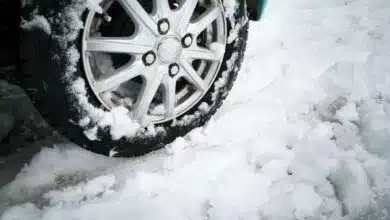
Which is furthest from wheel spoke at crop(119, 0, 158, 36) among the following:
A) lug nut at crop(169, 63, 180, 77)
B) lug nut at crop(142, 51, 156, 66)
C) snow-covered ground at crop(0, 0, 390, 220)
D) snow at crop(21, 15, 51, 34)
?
snow-covered ground at crop(0, 0, 390, 220)

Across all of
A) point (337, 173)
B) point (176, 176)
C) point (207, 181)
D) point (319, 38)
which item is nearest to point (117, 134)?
point (176, 176)

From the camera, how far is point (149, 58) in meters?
1.67

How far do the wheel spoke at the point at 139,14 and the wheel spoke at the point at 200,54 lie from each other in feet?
0.77

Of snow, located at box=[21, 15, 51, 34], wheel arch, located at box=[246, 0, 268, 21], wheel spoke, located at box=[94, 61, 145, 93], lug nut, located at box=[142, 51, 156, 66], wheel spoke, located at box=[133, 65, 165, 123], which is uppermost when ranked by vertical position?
snow, located at box=[21, 15, 51, 34]

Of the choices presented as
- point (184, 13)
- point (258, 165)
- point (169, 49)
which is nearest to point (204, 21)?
point (184, 13)

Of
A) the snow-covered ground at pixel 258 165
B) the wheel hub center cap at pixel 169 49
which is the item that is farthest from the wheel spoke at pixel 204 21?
the snow-covered ground at pixel 258 165

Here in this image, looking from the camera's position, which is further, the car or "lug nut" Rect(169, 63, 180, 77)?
"lug nut" Rect(169, 63, 180, 77)

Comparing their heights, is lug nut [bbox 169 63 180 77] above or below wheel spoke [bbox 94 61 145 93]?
below

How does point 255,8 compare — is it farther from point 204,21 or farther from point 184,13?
point 184,13

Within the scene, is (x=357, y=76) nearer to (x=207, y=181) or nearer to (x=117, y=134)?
(x=207, y=181)

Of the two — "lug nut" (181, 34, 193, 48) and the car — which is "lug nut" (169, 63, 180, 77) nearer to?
the car

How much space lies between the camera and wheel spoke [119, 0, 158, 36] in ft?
5.05

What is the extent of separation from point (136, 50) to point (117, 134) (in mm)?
396

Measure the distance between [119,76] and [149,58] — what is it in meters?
0.16
